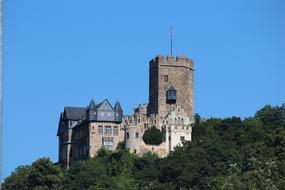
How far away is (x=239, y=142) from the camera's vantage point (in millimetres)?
78062

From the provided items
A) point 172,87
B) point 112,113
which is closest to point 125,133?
point 112,113

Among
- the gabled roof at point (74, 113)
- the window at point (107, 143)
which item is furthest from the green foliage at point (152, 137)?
the gabled roof at point (74, 113)

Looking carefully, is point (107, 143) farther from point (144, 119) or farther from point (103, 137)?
point (144, 119)

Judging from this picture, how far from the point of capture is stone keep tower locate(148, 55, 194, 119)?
85125 millimetres

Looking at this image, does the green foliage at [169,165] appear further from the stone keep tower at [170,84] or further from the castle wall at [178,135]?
the stone keep tower at [170,84]

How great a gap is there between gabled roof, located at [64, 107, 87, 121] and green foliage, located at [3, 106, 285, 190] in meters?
9.93

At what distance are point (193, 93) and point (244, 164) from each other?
1883 cm

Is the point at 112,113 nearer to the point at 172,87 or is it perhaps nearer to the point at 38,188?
the point at 172,87

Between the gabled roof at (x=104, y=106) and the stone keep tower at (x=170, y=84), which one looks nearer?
the gabled roof at (x=104, y=106)

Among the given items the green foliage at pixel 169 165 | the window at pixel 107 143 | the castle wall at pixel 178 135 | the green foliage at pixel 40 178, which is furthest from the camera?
the window at pixel 107 143

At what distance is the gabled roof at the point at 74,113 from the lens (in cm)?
8998

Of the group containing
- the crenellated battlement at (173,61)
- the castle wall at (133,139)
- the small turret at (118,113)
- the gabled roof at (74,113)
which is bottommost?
the castle wall at (133,139)

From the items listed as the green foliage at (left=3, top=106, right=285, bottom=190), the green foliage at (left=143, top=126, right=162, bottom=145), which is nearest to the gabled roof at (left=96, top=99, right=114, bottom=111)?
the green foliage at (left=3, top=106, right=285, bottom=190)

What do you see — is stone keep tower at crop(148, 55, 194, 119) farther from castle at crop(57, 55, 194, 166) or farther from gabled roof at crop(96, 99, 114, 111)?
gabled roof at crop(96, 99, 114, 111)
